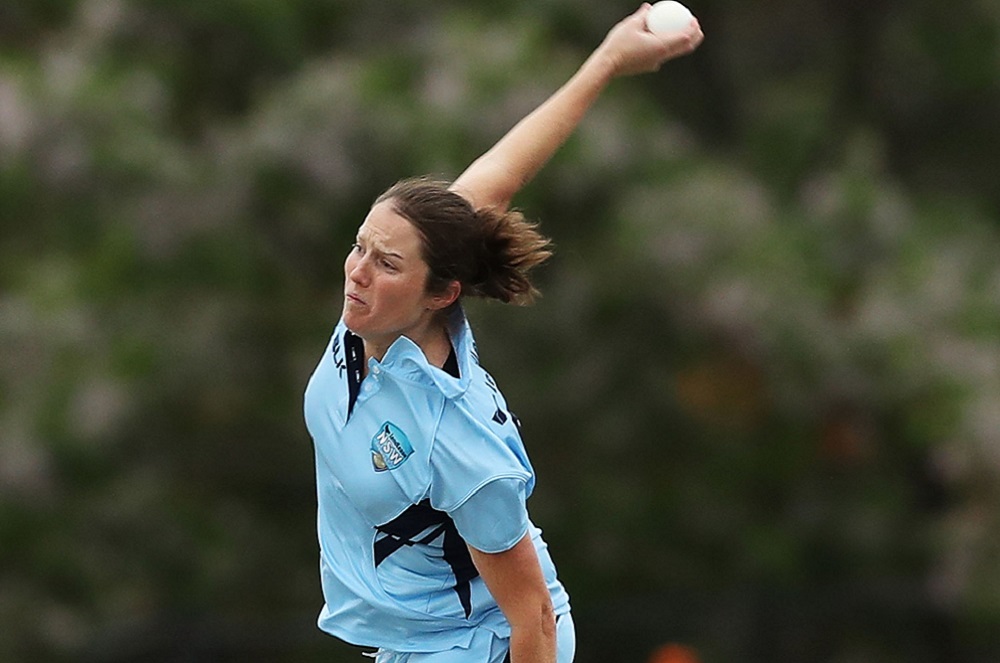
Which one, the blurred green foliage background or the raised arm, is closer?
the raised arm

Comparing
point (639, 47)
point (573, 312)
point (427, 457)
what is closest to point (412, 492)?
point (427, 457)

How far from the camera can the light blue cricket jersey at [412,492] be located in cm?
270

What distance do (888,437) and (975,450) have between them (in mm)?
1533

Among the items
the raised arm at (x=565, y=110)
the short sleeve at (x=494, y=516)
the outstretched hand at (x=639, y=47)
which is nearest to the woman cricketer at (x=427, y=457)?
the short sleeve at (x=494, y=516)

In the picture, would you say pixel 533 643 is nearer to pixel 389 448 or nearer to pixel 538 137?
pixel 389 448

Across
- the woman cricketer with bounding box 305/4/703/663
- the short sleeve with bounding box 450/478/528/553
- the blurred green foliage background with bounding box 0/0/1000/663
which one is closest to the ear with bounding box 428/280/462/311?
the woman cricketer with bounding box 305/4/703/663

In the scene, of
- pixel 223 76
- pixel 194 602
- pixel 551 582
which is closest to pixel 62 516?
pixel 194 602

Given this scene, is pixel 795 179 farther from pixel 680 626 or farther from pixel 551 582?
pixel 551 582

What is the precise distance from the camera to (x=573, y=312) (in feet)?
28.9

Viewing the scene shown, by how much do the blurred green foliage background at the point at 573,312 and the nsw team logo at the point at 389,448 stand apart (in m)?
4.92

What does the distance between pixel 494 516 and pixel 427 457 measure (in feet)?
0.45

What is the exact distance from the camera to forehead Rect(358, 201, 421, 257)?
2771 mm

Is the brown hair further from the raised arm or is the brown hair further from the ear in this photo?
the raised arm

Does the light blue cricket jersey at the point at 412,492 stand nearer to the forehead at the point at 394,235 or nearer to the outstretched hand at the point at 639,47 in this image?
the forehead at the point at 394,235
